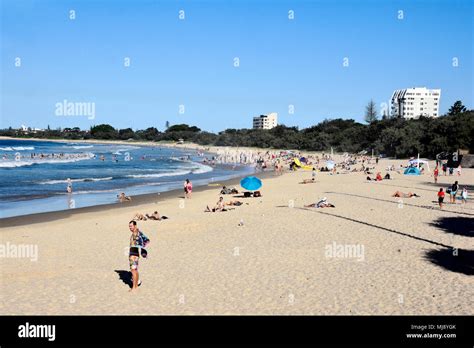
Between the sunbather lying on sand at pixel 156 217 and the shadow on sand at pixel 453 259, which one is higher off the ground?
the shadow on sand at pixel 453 259

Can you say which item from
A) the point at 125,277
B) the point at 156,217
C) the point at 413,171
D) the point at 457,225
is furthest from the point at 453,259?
the point at 413,171

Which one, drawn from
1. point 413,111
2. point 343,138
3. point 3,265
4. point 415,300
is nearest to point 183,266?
point 3,265

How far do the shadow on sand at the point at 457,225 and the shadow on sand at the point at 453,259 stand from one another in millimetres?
2238

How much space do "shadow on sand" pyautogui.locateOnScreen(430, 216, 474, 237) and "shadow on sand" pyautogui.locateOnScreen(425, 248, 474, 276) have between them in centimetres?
224

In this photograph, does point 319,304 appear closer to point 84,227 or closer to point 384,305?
point 384,305

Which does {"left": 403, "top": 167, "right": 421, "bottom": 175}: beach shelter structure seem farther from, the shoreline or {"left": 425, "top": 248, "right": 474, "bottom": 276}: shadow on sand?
{"left": 425, "top": 248, "right": 474, "bottom": 276}: shadow on sand

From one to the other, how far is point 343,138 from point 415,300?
87.0 m

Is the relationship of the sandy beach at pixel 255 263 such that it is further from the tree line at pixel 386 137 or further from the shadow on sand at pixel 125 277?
the tree line at pixel 386 137

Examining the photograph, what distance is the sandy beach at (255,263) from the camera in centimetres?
881

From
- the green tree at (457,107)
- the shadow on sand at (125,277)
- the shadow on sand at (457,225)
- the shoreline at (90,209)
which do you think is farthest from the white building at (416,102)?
the shadow on sand at (125,277)

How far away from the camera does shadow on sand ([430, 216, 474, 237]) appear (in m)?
14.4

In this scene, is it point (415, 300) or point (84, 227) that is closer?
point (415, 300)
